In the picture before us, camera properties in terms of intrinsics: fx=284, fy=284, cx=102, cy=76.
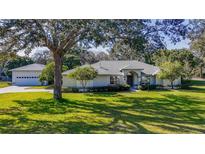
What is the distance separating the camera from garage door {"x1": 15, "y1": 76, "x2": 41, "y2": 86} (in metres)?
35.0

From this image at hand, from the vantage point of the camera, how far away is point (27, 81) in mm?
35188

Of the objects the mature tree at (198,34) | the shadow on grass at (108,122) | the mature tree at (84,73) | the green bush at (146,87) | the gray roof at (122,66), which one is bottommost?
the shadow on grass at (108,122)

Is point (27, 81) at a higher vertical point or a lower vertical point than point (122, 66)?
lower

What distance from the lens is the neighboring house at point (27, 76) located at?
3503 centimetres

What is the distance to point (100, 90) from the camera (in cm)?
2669

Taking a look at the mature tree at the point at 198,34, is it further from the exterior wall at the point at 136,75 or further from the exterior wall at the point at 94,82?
the exterior wall at the point at 94,82

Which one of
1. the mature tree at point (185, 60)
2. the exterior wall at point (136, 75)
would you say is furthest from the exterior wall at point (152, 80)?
the mature tree at point (185, 60)

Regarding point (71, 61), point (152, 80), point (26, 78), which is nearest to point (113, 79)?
point (152, 80)

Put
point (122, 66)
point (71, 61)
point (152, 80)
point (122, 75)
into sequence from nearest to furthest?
1. point (122, 75)
2. point (152, 80)
3. point (122, 66)
4. point (71, 61)

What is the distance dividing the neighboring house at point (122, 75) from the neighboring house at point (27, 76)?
745 cm

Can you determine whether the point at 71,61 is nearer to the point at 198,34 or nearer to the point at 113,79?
the point at 113,79

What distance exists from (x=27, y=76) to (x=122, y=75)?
12.5 m

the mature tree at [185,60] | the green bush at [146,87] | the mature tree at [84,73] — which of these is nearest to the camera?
the mature tree at [84,73]
